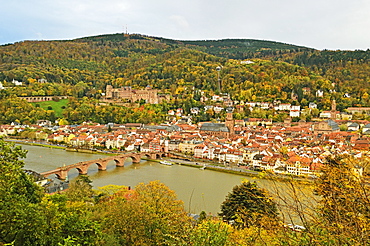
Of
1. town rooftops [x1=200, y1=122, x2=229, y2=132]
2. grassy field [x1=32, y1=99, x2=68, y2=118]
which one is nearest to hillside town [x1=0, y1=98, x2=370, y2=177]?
town rooftops [x1=200, y1=122, x2=229, y2=132]

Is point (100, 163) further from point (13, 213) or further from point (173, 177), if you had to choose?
point (13, 213)

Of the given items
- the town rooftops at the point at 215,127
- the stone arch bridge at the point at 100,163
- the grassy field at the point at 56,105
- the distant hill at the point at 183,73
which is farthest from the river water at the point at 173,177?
the distant hill at the point at 183,73

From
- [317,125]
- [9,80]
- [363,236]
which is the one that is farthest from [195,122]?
[363,236]

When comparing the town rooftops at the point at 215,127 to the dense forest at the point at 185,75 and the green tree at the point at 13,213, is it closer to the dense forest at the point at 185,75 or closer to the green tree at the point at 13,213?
the dense forest at the point at 185,75

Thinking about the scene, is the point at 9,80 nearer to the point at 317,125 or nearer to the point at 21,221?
the point at 317,125

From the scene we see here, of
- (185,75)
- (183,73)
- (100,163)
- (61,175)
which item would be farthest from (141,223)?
(183,73)

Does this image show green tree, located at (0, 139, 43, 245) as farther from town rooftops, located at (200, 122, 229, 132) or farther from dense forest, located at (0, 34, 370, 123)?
dense forest, located at (0, 34, 370, 123)
